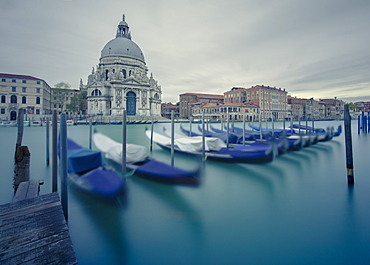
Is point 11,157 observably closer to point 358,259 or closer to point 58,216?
point 58,216

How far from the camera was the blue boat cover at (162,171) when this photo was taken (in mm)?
3145

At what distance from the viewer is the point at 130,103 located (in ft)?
98.4

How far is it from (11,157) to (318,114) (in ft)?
188

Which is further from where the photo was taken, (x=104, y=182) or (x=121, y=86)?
(x=121, y=86)

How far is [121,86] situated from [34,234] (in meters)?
29.3

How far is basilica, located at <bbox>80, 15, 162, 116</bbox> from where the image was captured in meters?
29.0

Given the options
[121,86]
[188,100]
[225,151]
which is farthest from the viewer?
[188,100]

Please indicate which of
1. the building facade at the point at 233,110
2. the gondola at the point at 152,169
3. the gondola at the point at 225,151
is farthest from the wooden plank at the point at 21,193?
the building facade at the point at 233,110

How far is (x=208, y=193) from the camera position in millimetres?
3639

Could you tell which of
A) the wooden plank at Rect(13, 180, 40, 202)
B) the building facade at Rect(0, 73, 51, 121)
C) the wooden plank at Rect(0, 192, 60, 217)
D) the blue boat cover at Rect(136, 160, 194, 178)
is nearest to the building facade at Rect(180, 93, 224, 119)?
the building facade at Rect(0, 73, 51, 121)

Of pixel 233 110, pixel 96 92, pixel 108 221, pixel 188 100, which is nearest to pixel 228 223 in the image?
pixel 108 221

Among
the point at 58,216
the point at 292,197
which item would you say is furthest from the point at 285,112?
the point at 58,216

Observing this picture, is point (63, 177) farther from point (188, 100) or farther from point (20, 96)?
point (188, 100)

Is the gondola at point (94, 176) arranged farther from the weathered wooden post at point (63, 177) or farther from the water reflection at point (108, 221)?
the weathered wooden post at point (63, 177)
